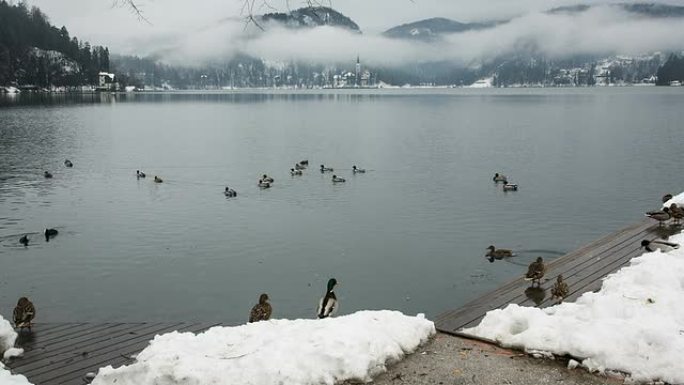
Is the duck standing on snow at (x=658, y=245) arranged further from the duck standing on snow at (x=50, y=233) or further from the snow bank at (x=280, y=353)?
the duck standing on snow at (x=50, y=233)

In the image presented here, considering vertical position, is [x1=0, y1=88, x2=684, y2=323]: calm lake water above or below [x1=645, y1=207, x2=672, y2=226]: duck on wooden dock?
below

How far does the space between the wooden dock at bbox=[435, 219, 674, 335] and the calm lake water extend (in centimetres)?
325

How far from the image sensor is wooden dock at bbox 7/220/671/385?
1036 centimetres

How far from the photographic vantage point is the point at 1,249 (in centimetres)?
2419

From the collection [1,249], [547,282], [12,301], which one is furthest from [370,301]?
[1,249]

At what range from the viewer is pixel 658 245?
16906mm

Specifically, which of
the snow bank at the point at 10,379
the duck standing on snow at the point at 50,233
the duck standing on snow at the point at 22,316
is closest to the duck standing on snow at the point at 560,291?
the snow bank at the point at 10,379

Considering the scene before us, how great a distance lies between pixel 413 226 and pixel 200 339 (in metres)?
19.2

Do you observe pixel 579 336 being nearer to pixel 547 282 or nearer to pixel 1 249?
pixel 547 282

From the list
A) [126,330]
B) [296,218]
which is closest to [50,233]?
[296,218]

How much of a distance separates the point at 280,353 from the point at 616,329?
4.80m

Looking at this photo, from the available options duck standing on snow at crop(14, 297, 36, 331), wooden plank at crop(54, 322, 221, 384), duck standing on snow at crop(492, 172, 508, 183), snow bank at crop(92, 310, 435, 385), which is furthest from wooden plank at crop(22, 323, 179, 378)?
duck standing on snow at crop(492, 172, 508, 183)

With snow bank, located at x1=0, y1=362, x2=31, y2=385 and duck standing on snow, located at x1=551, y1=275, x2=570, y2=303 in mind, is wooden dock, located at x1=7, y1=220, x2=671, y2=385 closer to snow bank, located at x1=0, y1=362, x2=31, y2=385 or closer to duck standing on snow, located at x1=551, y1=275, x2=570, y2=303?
duck standing on snow, located at x1=551, y1=275, x2=570, y2=303

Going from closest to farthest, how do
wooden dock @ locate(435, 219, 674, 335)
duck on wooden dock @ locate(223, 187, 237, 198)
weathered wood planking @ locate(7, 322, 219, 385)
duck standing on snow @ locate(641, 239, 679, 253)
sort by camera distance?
1. weathered wood planking @ locate(7, 322, 219, 385)
2. wooden dock @ locate(435, 219, 674, 335)
3. duck standing on snow @ locate(641, 239, 679, 253)
4. duck on wooden dock @ locate(223, 187, 237, 198)
